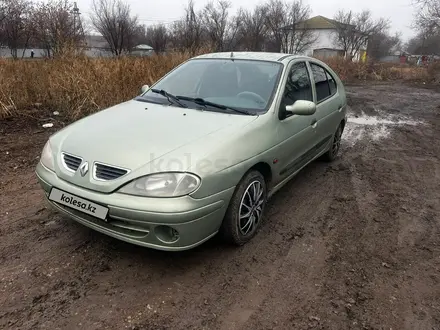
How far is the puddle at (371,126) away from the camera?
7019 mm

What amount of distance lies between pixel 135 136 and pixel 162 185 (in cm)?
58

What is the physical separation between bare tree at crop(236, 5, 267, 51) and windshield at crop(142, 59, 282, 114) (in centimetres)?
3024

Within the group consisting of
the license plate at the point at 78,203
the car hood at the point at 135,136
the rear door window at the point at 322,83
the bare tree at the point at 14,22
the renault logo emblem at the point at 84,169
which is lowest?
the license plate at the point at 78,203

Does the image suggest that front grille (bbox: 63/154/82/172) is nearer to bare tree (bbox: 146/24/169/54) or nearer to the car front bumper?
the car front bumper

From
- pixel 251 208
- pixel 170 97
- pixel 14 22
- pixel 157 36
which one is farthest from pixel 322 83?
pixel 157 36

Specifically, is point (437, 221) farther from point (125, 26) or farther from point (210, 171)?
point (125, 26)

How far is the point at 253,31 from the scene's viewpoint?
34.6 meters

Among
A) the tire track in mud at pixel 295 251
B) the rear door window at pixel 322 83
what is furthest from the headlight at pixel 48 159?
the rear door window at pixel 322 83

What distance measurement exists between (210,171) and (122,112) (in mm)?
1337

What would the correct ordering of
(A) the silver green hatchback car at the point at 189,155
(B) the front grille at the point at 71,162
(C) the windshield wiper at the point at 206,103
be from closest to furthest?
1. (A) the silver green hatchback car at the point at 189,155
2. (B) the front grille at the point at 71,162
3. (C) the windshield wiper at the point at 206,103

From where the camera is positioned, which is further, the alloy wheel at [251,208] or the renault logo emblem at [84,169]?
the alloy wheel at [251,208]

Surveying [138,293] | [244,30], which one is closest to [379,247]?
[138,293]

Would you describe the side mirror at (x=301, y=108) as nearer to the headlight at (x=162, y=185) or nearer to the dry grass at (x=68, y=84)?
the headlight at (x=162, y=185)

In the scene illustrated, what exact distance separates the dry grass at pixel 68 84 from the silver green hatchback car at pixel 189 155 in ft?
12.6
